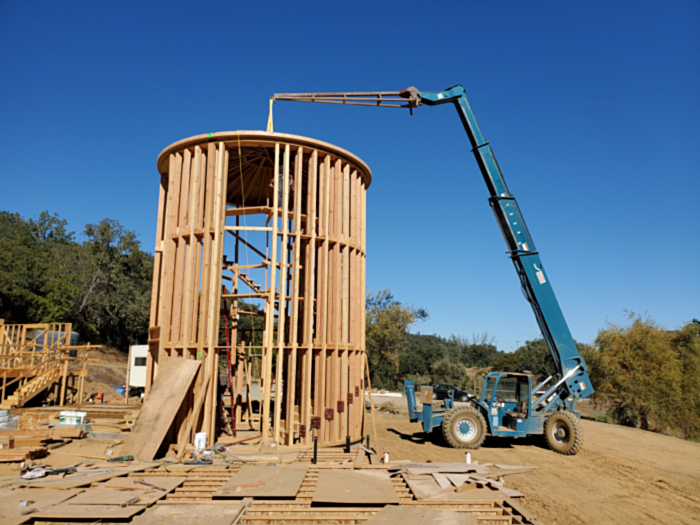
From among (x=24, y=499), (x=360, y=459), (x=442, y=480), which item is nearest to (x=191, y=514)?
(x=24, y=499)

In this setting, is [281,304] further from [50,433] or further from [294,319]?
[50,433]

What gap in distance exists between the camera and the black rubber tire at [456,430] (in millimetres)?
14898

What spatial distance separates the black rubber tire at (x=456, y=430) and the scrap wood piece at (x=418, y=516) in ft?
25.5

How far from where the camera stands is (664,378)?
80.1 ft

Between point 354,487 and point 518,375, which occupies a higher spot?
point 518,375

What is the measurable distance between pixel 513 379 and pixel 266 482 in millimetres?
10140

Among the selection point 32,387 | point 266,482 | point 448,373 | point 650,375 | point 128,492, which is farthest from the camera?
point 448,373

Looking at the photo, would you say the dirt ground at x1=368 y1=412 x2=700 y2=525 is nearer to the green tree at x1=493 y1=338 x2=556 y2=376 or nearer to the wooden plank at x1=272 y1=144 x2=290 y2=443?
the wooden plank at x1=272 y1=144 x2=290 y2=443

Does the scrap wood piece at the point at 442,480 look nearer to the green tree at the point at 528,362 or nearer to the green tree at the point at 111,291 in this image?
the green tree at the point at 528,362

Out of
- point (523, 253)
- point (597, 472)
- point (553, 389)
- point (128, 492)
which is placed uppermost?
point (523, 253)

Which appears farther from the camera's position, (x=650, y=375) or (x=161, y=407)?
(x=650, y=375)

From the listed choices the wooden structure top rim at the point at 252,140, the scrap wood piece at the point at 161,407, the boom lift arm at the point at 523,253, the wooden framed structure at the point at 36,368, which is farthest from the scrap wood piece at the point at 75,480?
the wooden framed structure at the point at 36,368

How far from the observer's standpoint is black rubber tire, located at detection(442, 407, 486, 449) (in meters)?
14.9

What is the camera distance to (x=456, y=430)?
15.0 meters
